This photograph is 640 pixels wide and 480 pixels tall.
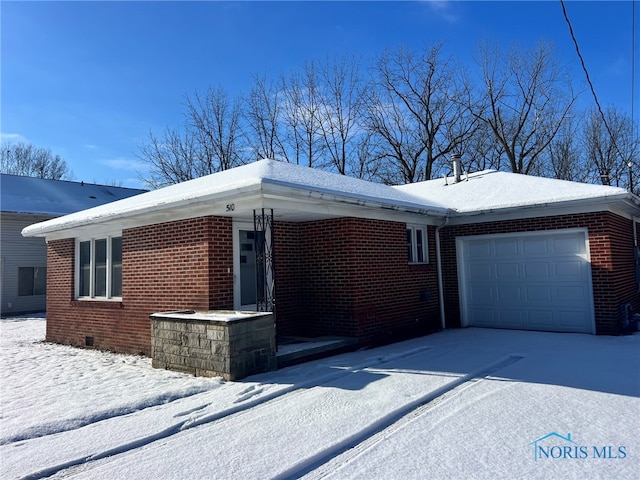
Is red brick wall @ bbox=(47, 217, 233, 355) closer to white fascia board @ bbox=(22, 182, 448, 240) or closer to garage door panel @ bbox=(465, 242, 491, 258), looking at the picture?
white fascia board @ bbox=(22, 182, 448, 240)

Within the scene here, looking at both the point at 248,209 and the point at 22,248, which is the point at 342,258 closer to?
the point at 248,209

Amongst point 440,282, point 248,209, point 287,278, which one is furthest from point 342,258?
point 440,282

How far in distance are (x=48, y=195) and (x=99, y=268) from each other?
15.2 m

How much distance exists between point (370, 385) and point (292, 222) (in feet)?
14.5

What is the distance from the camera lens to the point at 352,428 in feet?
14.4

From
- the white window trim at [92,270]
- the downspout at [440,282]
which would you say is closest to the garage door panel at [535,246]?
the downspout at [440,282]

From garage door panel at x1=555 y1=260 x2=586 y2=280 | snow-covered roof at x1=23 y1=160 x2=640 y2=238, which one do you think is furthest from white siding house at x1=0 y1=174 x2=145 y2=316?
garage door panel at x1=555 y1=260 x2=586 y2=280

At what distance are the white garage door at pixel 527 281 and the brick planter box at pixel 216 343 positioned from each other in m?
6.35

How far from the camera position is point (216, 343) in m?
6.39

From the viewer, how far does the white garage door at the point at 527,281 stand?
32.3ft

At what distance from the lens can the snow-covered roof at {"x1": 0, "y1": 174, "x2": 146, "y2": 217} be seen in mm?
20484

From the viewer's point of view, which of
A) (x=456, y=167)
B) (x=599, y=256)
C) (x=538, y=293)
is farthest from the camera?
(x=456, y=167)

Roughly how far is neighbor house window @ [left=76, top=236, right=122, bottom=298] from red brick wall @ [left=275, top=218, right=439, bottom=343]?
3667 mm

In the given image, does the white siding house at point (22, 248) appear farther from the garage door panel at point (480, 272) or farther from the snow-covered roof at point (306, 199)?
the garage door panel at point (480, 272)
